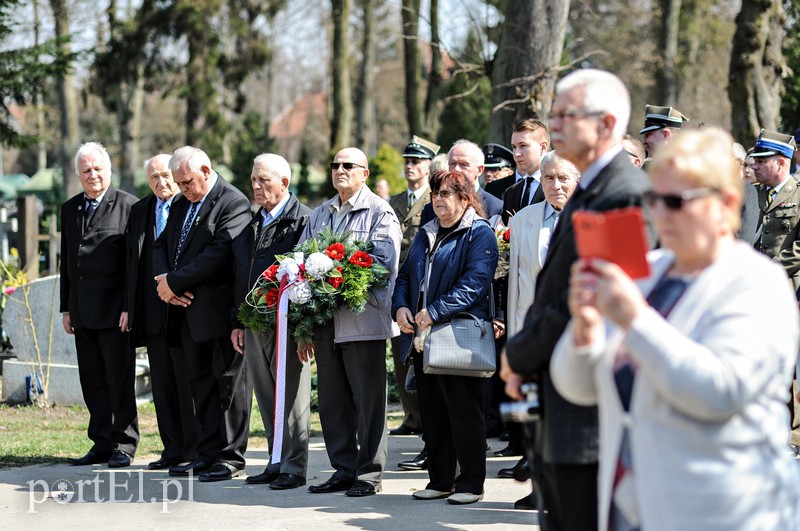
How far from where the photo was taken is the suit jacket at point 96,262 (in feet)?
28.1

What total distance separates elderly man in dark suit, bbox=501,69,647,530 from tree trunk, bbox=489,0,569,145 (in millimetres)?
7891

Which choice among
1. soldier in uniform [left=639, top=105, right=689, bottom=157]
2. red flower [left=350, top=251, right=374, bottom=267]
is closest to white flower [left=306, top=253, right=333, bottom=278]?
red flower [left=350, top=251, right=374, bottom=267]

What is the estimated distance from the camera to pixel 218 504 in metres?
6.89

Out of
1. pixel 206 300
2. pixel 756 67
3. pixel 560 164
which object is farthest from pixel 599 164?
pixel 756 67

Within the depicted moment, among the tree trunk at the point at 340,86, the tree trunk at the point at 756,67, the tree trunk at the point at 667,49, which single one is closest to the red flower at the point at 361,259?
the tree trunk at the point at 756,67

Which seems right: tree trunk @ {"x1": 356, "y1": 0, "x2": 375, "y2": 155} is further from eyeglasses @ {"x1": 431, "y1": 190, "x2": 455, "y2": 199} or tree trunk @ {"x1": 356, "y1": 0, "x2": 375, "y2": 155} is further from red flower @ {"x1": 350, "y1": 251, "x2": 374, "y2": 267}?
eyeglasses @ {"x1": 431, "y1": 190, "x2": 455, "y2": 199}

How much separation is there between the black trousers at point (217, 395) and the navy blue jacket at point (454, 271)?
5.50 feet

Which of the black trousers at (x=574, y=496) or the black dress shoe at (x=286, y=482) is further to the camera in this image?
the black dress shoe at (x=286, y=482)

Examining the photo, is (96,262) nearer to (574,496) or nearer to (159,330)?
(159,330)

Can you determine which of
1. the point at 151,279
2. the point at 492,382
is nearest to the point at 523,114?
→ the point at 492,382

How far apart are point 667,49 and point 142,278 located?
22.0 metres

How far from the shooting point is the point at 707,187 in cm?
282

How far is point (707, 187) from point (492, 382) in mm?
6152

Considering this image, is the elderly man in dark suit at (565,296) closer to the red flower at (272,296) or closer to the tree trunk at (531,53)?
the red flower at (272,296)
